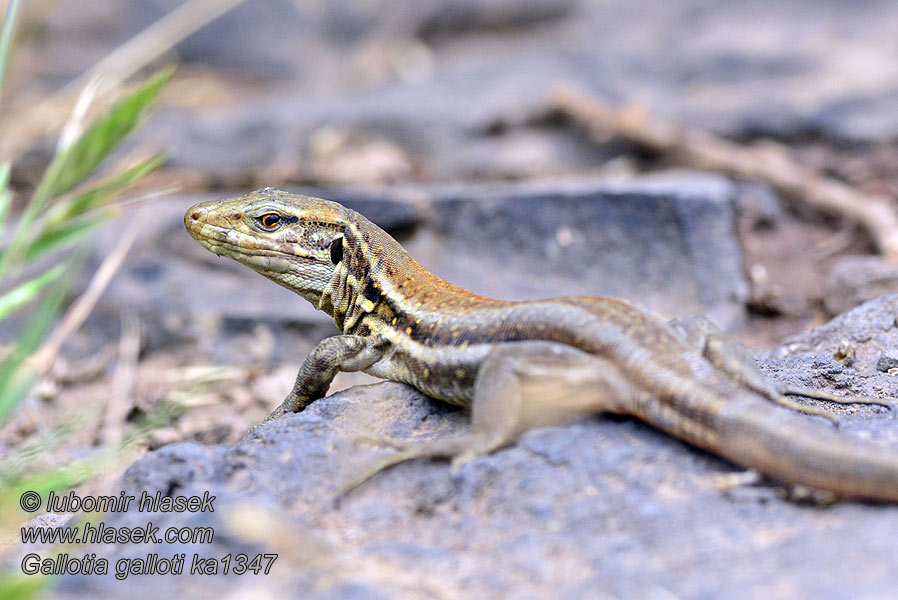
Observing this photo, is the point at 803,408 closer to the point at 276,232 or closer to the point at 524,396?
the point at 524,396

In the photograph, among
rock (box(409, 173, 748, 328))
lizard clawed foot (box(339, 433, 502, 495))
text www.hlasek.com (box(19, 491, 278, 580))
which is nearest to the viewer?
text www.hlasek.com (box(19, 491, 278, 580))

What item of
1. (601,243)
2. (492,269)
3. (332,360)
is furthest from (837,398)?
(492,269)

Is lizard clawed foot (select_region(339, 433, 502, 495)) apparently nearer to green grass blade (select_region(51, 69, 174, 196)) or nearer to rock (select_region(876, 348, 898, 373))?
rock (select_region(876, 348, 898, 373))

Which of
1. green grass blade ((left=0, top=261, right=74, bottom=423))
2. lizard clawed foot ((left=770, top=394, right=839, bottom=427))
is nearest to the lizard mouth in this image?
green grass blade ((left=0, top=261, right=74, bottom=423))

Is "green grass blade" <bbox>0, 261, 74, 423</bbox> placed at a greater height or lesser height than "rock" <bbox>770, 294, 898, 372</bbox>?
greater

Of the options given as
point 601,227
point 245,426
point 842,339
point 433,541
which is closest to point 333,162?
point 601,227
